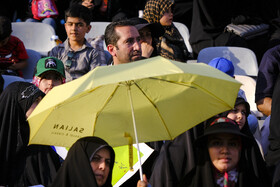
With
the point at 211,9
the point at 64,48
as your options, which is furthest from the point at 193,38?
the point at 64,48

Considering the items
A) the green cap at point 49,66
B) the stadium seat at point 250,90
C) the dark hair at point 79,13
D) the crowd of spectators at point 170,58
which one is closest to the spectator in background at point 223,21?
the crowd of spectators at point 170,58

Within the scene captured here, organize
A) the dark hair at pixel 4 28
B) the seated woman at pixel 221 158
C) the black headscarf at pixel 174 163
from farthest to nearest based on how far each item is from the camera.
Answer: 1. the dark hair at pixel 4 28
2. the black headscarf at pixel 174 163
3. the seated woman at pixel 221 158

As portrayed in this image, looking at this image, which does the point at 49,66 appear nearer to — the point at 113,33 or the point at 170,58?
the point at 113,33

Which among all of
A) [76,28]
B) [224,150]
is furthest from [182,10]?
[224,150]

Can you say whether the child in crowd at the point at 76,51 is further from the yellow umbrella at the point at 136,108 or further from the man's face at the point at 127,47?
the yellow umbrella at the point at 136,108

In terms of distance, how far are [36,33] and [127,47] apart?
11.0 ft

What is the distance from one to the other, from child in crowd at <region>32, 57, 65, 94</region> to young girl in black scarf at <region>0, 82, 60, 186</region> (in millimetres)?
735

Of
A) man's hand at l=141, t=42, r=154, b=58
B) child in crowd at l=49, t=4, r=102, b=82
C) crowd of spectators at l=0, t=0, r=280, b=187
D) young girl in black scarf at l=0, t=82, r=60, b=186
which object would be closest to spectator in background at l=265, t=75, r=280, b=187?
crowd of spectators at l=0, t=0, r=280, b=187

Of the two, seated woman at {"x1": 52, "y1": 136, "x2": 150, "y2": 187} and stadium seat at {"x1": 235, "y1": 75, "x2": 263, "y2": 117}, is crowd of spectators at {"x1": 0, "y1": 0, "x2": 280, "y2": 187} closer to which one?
seated woman at {"x1": 52, "y1": 136, "x2": 150, "y2": 187}

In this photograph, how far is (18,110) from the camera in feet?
16.4

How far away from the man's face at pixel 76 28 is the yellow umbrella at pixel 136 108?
2934 mm

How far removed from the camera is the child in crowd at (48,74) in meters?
5.90

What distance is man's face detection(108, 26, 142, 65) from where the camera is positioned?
5730 mm

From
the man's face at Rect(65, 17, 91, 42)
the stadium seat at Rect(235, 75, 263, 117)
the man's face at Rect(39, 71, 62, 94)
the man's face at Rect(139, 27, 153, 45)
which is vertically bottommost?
the stadium seat at Rect(235, 75, 263, 117)
